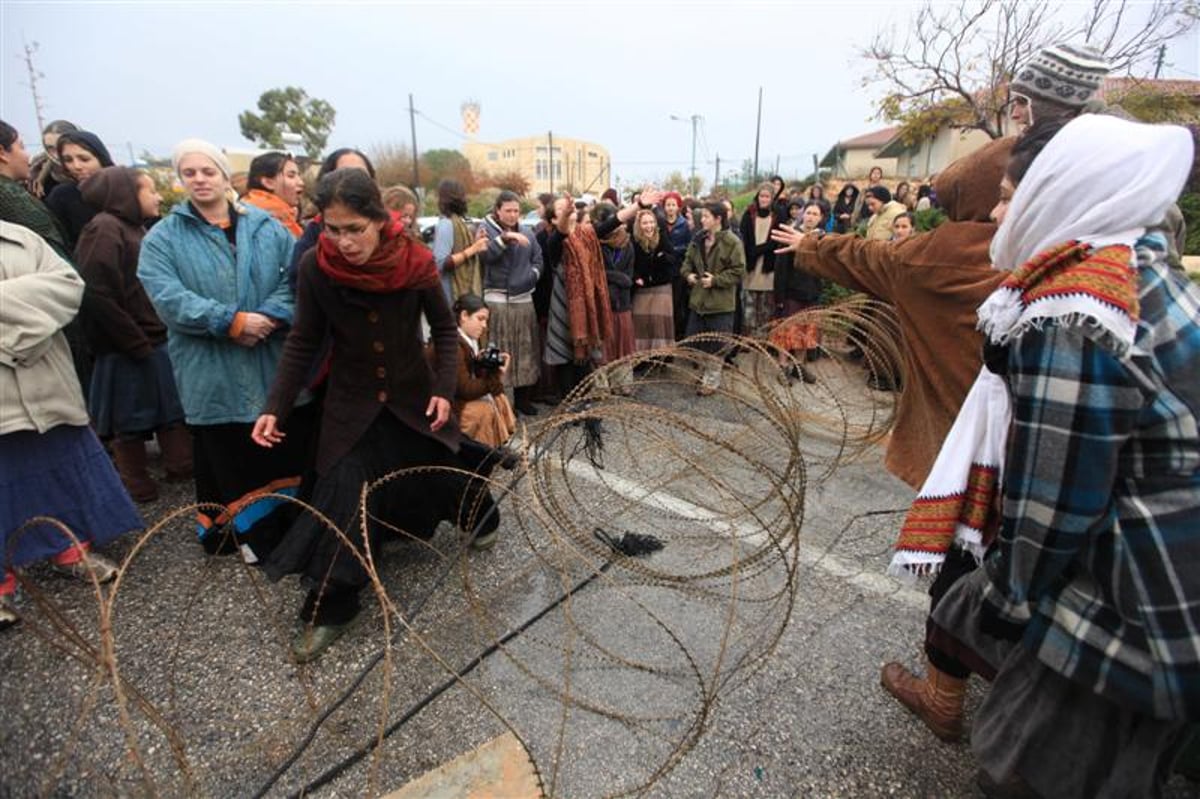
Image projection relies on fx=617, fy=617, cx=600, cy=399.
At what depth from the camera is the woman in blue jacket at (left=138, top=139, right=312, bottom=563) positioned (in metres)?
2.64

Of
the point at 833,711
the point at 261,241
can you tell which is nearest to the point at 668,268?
the point at 261,241

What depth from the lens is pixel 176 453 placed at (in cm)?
381

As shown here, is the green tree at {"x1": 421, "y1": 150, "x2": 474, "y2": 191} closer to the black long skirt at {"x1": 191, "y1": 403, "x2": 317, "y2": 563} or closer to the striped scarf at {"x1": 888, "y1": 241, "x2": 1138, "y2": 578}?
the black long skirt at {"x1": 191, "y1": 403, "x2": 317, "y2": 563}

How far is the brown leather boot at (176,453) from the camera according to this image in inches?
149

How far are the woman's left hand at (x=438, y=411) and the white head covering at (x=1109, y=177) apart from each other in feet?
7.04

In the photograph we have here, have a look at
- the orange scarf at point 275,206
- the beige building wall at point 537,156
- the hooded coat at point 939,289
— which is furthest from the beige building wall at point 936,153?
the beige building wall at point 537,156

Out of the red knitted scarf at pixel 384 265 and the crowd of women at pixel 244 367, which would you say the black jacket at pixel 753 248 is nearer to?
the crowd of women at pixel 244 367

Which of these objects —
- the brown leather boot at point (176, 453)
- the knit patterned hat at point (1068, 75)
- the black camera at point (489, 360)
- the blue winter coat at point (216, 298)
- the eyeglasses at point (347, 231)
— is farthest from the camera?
the brown leather boot at point (176, 453)

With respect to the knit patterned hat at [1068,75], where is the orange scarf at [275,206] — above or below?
below

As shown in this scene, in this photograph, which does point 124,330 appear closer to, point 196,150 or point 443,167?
point 196,150

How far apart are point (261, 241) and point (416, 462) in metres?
1.25

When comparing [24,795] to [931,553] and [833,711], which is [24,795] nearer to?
[833,711]

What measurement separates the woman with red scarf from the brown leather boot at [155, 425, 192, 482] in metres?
1.78

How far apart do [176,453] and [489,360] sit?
6.99ft
